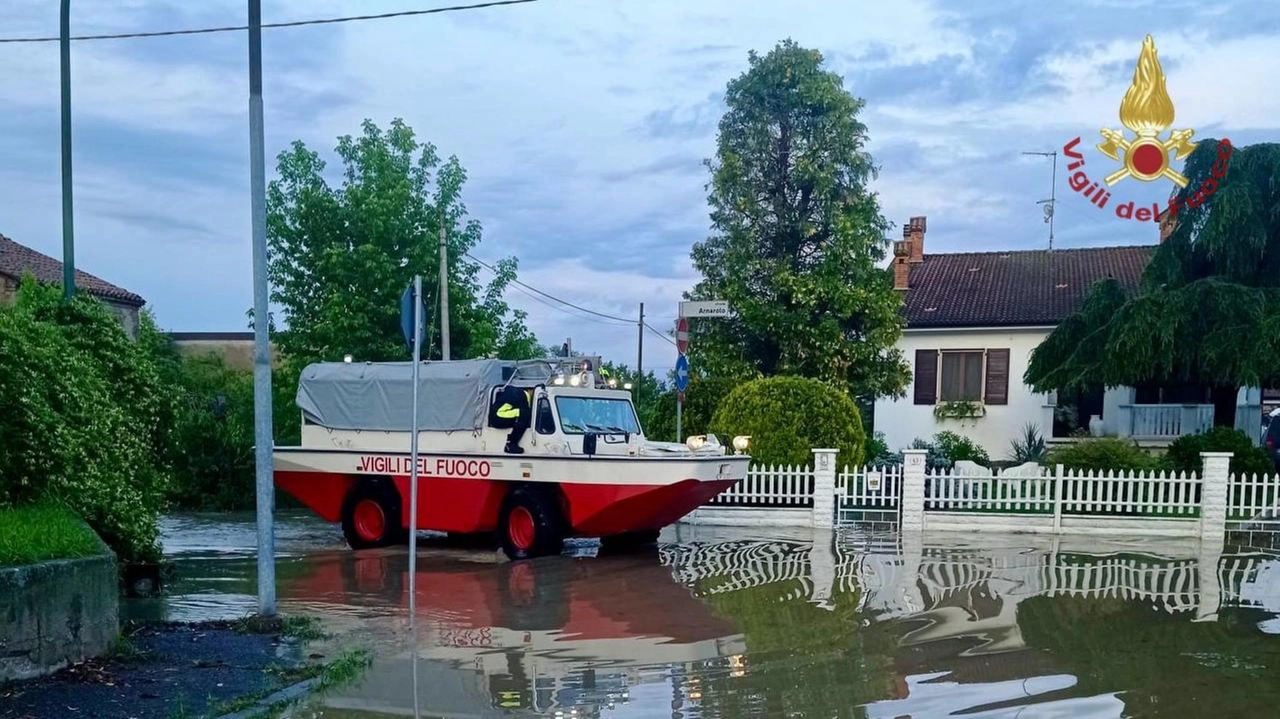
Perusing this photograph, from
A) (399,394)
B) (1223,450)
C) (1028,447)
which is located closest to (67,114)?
(399,394)

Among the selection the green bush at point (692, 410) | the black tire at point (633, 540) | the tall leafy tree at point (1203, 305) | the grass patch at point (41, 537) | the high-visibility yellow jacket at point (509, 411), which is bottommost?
the black tire at point (633, 540)

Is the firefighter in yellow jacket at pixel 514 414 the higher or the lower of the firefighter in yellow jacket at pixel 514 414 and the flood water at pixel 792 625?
the higher

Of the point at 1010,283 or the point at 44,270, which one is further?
the point at 44,270

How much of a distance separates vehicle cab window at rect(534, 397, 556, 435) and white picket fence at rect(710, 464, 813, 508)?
433 cm

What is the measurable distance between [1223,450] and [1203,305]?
13.7 ft

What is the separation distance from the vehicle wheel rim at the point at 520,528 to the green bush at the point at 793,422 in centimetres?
483

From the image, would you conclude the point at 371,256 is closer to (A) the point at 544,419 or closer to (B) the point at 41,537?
(A) the point at 544,419

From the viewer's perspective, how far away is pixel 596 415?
1545 centimetres

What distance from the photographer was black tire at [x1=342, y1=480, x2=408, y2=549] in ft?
53.1

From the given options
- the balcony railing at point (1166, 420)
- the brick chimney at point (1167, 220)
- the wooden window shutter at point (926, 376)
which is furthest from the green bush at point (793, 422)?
the balcony railing at point (1166, 420)

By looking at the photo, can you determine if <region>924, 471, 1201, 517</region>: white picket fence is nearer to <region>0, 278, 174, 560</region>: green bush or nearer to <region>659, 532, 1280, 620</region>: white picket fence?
<region>659, 532, 1280, 620</region>: white picket fence

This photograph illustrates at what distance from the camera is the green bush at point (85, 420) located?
900 cm

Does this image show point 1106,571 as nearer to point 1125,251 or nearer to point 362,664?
point 362,664

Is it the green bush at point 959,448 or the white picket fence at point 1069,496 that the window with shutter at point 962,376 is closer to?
the green bush at point 959,448
